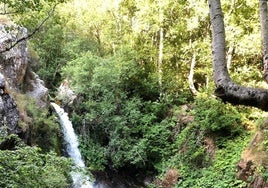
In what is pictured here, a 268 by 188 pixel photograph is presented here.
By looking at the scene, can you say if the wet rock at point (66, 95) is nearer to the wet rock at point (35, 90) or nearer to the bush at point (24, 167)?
the wet rock at point (35, 90)

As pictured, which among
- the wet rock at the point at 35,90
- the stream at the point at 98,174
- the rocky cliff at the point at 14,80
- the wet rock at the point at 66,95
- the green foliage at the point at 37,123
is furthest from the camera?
the wet rock at the point at 66,95

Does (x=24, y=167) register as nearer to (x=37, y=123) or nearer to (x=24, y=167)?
(x=24, y=167)

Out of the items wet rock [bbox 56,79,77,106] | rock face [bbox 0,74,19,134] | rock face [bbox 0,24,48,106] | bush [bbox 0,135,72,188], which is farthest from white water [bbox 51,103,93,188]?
bush [bbox 0,135,72,188]

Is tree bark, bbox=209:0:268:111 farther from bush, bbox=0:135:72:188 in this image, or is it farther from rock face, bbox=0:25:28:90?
rock face, bbox=0:25:28:90

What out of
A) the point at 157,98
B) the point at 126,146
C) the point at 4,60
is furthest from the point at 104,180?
the point at 4,60

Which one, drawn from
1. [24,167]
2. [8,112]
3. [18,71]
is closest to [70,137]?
[18,71]

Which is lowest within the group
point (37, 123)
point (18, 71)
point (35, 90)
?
point (37, 123)

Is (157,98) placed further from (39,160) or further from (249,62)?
(39,160)

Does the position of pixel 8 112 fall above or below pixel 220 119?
above

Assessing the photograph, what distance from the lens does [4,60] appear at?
1262 centimetres

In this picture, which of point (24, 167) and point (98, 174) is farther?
point (98, 174)

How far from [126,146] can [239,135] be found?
4.57 metres

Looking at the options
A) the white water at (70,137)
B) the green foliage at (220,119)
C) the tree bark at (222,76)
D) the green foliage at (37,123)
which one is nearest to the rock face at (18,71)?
the green foliage at (37,123)

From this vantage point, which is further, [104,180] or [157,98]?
[157,98]
